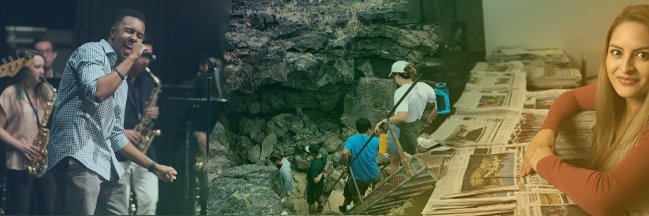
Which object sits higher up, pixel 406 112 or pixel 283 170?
pixel 406 112

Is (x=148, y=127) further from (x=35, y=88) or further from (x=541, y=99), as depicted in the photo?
(x=541, y=99)

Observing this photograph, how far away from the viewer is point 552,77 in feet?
7.11

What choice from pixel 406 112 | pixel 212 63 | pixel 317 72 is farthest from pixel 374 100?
pixel 212 63

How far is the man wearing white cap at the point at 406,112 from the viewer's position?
1766mm

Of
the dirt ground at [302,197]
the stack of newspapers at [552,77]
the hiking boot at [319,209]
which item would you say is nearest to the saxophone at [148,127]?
the dirt ground at [302,197]

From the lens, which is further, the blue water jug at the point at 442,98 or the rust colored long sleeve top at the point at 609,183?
the blue water jug at the point at 442,98

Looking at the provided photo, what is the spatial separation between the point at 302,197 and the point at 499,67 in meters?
1.27

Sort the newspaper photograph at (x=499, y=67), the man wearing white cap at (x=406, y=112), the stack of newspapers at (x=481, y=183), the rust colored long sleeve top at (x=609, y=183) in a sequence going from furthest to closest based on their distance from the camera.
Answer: the newspaper photograph at (x=499, y=67), the man wearing white cap at (x=406, y=112), the stack of newspapers at (x=481, y=183), the rust colored long sleeve top at (x=609, y=183)

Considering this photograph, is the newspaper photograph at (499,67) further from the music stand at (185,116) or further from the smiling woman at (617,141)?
the music stand at (185,116)

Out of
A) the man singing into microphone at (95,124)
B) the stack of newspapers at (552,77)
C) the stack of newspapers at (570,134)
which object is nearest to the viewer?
the stack of newspapers at (570,134)

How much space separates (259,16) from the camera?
6.11 feet

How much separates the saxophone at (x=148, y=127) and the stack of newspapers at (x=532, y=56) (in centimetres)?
169

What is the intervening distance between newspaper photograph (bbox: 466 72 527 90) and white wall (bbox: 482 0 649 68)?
0.16 meters

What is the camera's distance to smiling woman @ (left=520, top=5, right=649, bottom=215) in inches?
48.3
